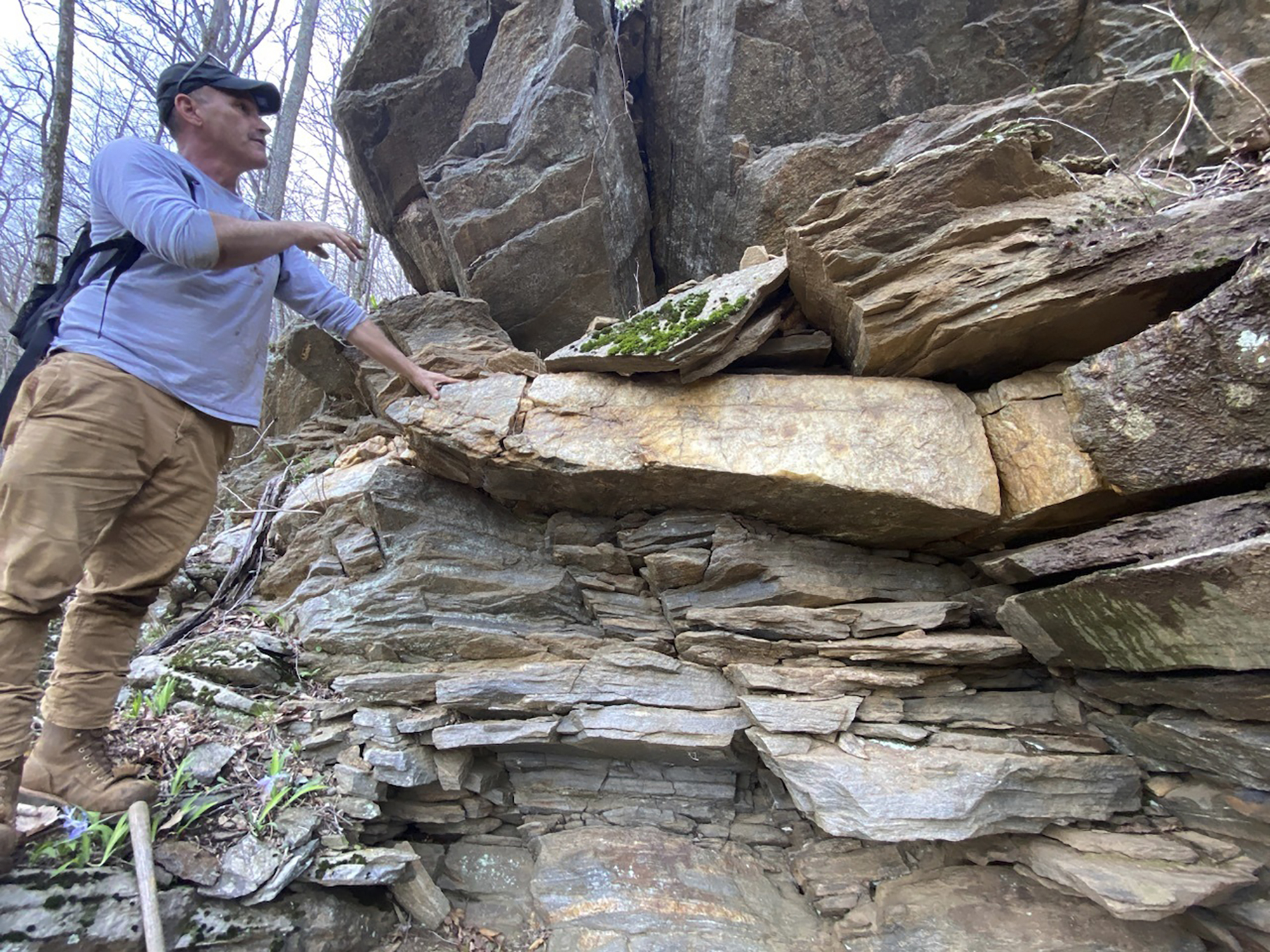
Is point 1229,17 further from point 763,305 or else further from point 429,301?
point 429,301

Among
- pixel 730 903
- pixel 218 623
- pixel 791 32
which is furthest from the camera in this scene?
pixel 791 32

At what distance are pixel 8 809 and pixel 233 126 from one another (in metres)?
3.87

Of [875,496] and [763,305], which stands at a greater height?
[763,305]

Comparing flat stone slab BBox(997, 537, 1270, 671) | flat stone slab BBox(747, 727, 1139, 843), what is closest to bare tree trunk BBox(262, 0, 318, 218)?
flat stone slab BBox(747, 727, 1139, 843)

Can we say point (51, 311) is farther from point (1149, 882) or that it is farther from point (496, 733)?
point (1149, 882)

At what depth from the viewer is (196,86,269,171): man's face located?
364 centimetres

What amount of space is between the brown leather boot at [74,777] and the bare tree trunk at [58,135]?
5.32 m

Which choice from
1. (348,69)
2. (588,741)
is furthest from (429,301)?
(588,741)

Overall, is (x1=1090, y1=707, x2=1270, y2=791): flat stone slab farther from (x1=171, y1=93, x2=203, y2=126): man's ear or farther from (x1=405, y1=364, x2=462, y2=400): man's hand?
(x1=171, y1=93, x2=203, y2=126): man's ear

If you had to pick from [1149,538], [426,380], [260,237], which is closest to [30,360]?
[260,237]

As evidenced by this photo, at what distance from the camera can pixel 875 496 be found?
12.8ft

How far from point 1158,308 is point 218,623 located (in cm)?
719

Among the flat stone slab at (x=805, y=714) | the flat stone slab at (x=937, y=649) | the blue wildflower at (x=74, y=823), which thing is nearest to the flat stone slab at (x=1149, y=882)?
the flat stone slab at (x=937, y=649)

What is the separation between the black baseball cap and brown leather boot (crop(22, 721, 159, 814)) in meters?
3.57
